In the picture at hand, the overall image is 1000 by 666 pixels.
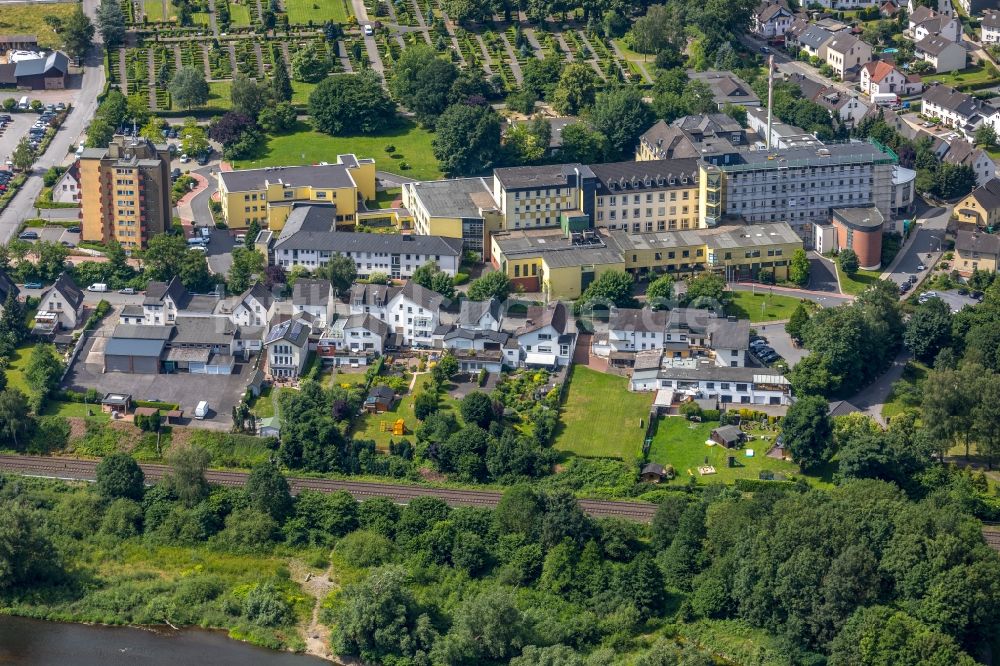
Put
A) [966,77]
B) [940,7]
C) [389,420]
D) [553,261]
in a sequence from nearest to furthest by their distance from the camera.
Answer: [389,420], [553,261], [966,77], [940,7]

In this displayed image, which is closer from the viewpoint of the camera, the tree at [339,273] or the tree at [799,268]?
the tree at [339,273]

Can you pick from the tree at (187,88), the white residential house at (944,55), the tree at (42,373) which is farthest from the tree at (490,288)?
the white residential house at (944,55)

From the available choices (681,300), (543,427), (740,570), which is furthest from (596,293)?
(740,570)

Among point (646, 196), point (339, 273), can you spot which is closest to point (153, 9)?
point (339, 273)

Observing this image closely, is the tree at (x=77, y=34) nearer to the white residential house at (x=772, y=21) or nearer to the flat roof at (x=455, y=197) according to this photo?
the flat roof at (x=455, y=197)

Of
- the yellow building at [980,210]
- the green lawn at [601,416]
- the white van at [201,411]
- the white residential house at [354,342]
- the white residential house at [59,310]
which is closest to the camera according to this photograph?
the green lawn at [601,416]

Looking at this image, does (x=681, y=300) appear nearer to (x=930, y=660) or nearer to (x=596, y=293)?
(x=596, y=293)

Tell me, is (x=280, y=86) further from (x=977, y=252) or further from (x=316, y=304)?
(x=977, y=252)
